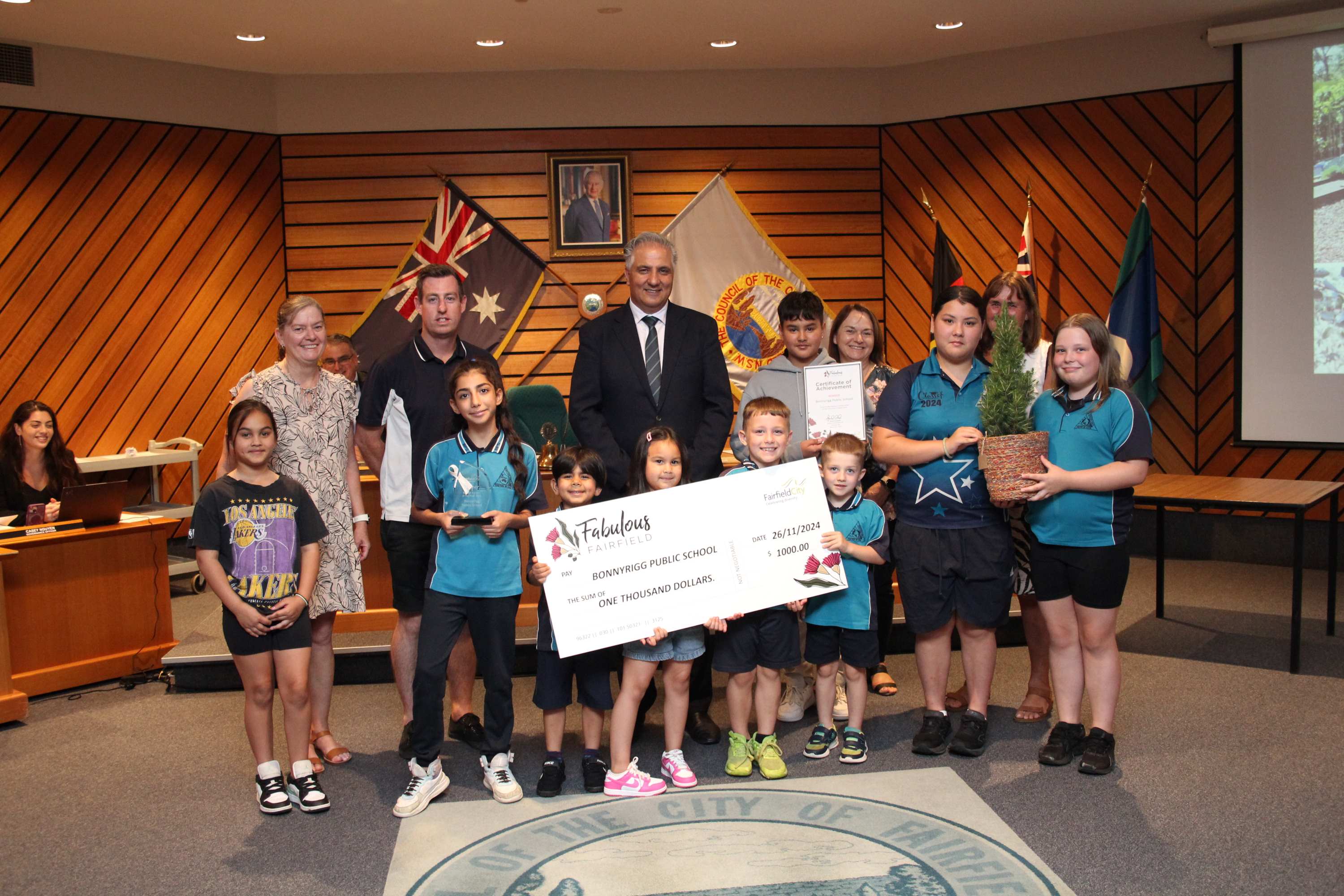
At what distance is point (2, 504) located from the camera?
5.32 meters

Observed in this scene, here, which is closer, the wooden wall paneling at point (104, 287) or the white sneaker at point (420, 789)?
the white sneaker at point (420, 789)

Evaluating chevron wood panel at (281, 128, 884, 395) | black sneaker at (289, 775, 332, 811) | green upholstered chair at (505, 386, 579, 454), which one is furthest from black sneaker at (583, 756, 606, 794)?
chevron wood panel at (281, 128, 884, 395)

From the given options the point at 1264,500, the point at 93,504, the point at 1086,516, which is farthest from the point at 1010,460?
the point at 93,504

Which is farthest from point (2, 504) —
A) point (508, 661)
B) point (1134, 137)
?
point (1134, 137)

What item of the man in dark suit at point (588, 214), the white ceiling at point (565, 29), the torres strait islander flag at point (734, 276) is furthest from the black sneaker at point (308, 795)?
the man in dark suit at point (588, 214)

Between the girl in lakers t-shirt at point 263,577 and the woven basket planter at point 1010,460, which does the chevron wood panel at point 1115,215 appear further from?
the girl in lakers t-shirt at point 263,577

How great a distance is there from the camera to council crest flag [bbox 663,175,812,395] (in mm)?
7598

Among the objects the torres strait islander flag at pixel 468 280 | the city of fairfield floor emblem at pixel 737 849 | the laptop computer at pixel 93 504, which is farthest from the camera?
the torres strait islander flag at pixel 468 280

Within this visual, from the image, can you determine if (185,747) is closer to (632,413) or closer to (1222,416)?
(632,413)

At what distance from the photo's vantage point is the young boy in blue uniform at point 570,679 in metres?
3.13

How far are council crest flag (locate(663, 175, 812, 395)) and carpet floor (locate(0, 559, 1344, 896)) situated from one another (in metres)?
3.59

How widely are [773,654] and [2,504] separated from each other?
4286mm

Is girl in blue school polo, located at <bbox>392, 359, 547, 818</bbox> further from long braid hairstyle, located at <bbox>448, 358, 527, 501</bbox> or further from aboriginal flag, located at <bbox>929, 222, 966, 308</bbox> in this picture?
aboriginal flag, located at <bbox>929, 222, 966, 308</bbox>

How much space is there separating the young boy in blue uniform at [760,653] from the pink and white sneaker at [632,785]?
0.26 metres
